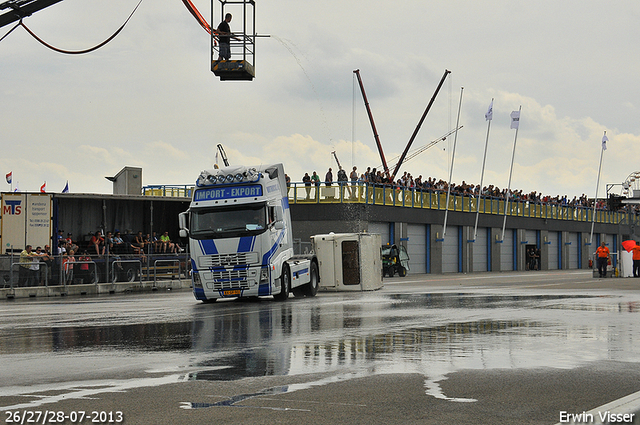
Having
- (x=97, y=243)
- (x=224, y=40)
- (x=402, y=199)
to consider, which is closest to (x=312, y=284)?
(x=224, y=40)

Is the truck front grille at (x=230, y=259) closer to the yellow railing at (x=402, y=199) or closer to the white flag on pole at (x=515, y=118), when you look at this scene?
the yellow railing at (x=402, y=199)

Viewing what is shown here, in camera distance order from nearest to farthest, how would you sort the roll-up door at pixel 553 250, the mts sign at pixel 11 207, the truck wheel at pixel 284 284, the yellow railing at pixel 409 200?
1. the truck wheel at pixel 284 284
2. the mts sign at pixel 11 207
3. the yellow railing at pixel 409 200
4. the roll-up door at pixel 553 250

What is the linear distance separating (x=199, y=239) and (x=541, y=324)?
10384mm

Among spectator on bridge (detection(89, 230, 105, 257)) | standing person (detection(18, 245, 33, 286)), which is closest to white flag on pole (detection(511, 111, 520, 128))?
spectator on bridge (detection(89, 230, 105, 257))

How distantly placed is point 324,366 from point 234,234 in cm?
1246

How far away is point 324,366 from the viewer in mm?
9586

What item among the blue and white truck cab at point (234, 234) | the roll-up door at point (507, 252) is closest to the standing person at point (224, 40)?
the blue and white truck cab at point (234, 234)

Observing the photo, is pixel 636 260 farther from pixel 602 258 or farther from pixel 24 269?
pixel 24 269

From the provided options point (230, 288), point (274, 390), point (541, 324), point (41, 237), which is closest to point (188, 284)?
point (41, 237)

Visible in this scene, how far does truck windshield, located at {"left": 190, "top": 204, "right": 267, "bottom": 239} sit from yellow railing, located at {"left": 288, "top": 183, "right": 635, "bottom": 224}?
78.4ft

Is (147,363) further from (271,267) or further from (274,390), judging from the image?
(271,267)

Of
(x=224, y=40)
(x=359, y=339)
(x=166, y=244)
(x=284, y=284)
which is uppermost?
(x=224, y=40)

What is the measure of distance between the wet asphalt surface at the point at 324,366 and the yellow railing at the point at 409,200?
93.8 feet

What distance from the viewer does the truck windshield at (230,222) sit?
21.8m
